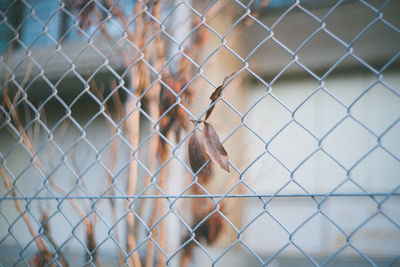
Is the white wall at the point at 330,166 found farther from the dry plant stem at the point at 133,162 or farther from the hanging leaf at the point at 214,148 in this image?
the hanging leaf at the point at 214,148

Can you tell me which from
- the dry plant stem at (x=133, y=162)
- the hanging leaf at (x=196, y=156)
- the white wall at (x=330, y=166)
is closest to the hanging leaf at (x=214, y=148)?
the hanging leaf at (x=196, y=156)

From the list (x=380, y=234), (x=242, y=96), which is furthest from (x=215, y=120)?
(x=380, y=234)

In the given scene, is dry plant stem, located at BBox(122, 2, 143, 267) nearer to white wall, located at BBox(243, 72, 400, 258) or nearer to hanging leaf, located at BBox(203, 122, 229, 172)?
hanging leaf, located at BBox(203, 122, 229, 172)

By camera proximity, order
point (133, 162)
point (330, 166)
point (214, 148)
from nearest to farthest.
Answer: point (214, 148), point (133, 162), point (330, 166)

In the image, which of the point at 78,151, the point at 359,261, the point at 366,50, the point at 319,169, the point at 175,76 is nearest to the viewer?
the point at 175,76

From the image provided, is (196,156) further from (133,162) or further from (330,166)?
(330,166)

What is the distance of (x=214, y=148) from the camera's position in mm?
881

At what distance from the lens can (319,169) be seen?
14.7 ft

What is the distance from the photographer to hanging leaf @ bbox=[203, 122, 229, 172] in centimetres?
87

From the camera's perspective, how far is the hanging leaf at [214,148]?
866mm

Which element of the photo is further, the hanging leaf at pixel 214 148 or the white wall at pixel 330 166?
the white wall at pixel 330 166

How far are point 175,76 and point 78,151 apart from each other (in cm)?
277

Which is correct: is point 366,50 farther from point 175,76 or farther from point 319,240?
point 175,76

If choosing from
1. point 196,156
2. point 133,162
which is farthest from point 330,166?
point 196,156
